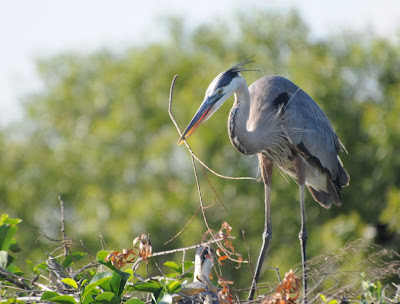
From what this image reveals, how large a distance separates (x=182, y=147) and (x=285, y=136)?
11.4 meters

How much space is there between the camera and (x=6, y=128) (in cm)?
2270

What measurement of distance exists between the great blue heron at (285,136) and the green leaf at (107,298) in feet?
6.61

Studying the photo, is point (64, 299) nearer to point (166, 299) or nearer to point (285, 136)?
point (166, 299)

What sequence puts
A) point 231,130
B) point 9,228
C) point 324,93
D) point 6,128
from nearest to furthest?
point 9,228 → point 231,130 → point 324,93 → point 6,128

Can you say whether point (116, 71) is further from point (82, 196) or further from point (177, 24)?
point (82, 196)

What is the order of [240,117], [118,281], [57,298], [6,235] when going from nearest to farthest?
[57,298] < [118,281] < [6,235] < [240,117]

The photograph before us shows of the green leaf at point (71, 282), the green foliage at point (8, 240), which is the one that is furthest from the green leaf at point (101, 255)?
the green foliage at point (8, 240)

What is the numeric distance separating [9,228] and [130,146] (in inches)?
682

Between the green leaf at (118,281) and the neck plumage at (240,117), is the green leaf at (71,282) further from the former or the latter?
the neck plumage at (240,117)

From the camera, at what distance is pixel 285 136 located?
552cm

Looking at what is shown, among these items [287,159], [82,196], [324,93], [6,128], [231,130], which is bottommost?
[82,196]

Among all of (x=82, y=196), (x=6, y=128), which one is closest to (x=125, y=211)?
(x=82, y=196)

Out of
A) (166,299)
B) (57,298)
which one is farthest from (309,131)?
(57,298)

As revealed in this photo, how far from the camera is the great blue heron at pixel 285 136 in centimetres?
512
